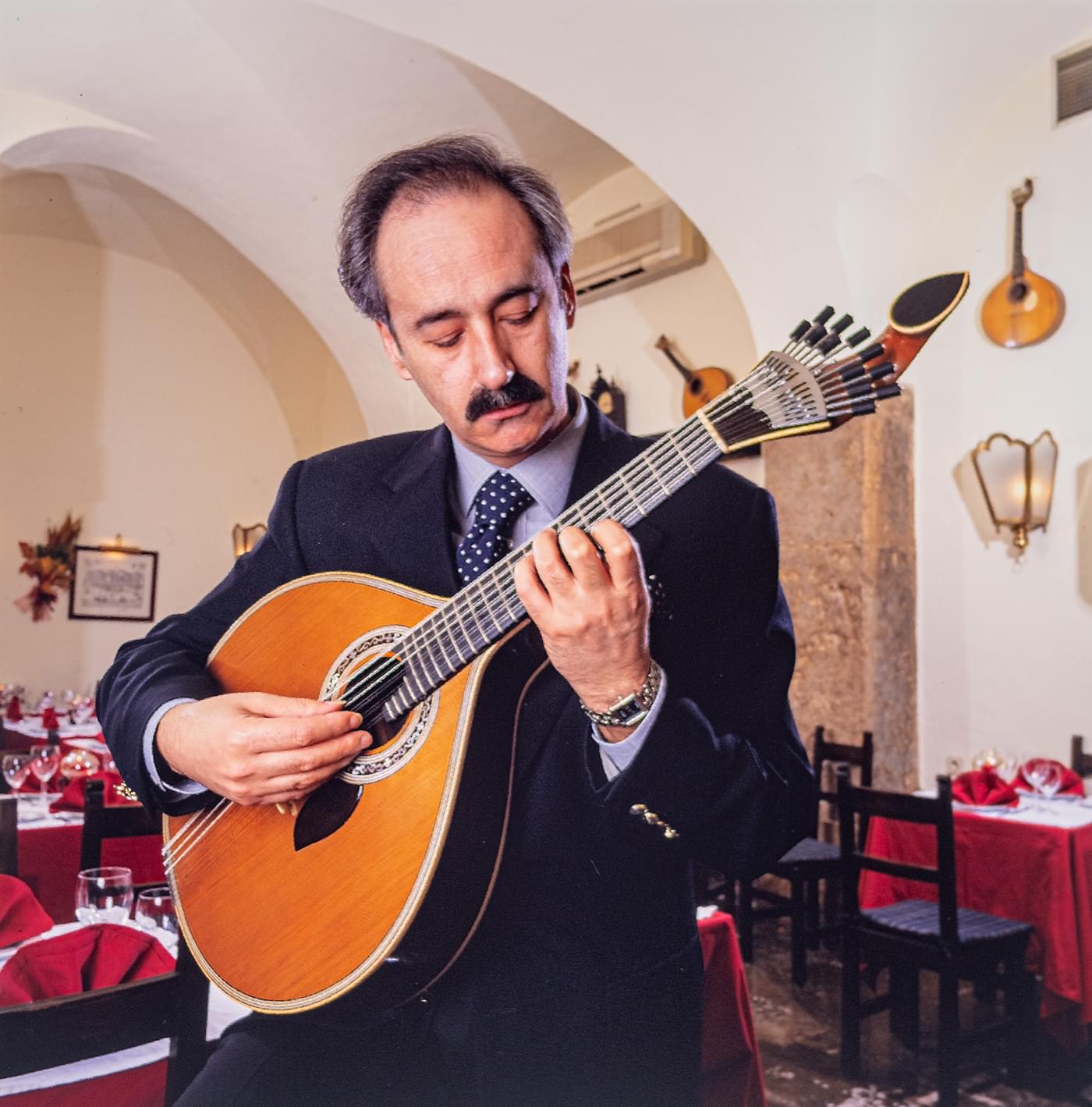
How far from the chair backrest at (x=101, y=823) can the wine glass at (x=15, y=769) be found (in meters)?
1.41

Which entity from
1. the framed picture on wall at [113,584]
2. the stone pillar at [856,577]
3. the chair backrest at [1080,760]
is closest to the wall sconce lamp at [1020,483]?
the stone pillar at [856,577]

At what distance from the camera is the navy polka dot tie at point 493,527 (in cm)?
131

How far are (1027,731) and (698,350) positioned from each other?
3.07m

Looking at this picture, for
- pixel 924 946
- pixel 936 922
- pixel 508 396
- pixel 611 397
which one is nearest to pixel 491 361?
pixel 508 396

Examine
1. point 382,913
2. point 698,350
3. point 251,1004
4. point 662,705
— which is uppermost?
point 698,350

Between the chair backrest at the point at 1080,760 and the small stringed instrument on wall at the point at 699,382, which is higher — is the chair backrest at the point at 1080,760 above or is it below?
below

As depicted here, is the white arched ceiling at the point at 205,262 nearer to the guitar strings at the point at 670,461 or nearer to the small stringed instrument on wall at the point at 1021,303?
the small stringed instrument on wall at the point at 1021,303

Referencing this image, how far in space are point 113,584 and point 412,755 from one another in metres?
8.23

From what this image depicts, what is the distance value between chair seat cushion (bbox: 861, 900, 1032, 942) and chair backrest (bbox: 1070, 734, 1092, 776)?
108 cm

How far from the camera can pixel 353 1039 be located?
47.1 inches

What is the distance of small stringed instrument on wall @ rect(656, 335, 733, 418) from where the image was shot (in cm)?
627

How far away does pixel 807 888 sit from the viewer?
5.04 metres

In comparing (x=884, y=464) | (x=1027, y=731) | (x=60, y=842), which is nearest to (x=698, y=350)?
(x=884, y=464)

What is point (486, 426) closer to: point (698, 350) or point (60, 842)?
point (60, 842)
